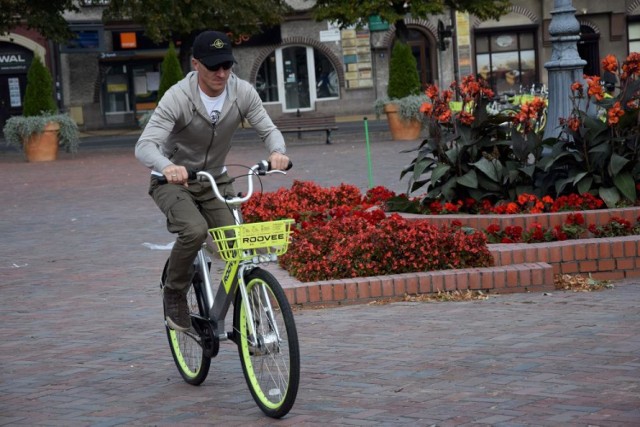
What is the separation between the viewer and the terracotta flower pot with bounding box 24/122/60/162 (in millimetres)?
28141

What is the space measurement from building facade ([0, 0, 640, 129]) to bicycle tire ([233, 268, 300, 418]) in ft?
139

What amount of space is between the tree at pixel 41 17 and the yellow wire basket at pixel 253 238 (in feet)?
93.1

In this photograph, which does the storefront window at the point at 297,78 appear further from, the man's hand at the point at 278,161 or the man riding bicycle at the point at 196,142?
the man's hand at the point at 278,161

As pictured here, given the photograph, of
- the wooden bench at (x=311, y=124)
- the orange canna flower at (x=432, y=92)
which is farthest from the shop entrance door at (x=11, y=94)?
the orange canna flower at (x=432, y=92)

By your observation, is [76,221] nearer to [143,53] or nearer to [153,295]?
[153,295]

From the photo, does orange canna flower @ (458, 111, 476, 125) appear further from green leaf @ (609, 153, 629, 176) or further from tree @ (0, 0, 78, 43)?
tree @ (0, 0, 78, 43)

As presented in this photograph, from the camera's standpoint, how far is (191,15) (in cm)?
3609

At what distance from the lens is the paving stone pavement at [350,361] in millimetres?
5555

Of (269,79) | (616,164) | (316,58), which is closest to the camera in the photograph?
(616,164)

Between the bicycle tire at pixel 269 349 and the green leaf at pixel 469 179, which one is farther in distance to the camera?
the green leaf at pixel 469 179

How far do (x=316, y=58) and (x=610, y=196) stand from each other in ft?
134

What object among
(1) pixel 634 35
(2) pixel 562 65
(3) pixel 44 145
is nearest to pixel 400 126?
(3) pixel 44 145

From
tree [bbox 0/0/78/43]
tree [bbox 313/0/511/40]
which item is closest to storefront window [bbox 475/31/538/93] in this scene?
tree [bbox 313/0/511/40]

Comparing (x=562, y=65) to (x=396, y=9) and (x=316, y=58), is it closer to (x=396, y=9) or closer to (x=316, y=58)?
(x=396, y=9)
